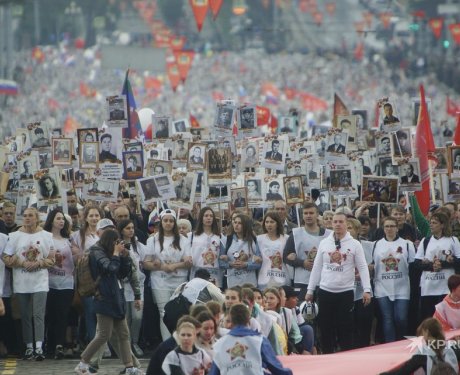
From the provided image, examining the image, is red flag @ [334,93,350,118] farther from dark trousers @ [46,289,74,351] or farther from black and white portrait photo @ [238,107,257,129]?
dark trousers @ [46,289,74,351]

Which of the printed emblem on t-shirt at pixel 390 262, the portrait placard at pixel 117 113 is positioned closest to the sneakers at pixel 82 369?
the printed emblem on t-shirt at pixel 390 262

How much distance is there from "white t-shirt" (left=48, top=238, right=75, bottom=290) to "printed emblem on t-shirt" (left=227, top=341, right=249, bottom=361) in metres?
5.37

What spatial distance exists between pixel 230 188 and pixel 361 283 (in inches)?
147

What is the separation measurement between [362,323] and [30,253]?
319 centimetres

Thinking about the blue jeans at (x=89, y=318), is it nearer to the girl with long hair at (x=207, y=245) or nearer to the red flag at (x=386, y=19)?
the girl with long hair at (x=207, y=245)

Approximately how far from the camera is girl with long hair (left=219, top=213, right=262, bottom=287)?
21000 millimetres

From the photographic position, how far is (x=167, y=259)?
21.0m

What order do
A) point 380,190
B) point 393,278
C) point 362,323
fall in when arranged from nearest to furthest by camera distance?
point 393,278 < point 362,323 < point 380,190

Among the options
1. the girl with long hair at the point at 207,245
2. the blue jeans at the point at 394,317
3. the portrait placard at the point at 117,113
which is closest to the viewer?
the blue jeans at the point at 394,317

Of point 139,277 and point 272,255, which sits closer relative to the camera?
point 139,277

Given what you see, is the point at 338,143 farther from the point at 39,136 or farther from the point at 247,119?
the point at 39,136

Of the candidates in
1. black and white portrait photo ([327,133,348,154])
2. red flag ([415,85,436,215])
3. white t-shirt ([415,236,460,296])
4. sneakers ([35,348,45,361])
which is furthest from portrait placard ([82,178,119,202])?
white t-shirt ([415,236,460,296])

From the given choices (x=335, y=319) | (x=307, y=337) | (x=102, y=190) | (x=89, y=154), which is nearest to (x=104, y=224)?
(x=307, y=337)

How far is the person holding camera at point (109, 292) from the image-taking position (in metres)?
18.7
